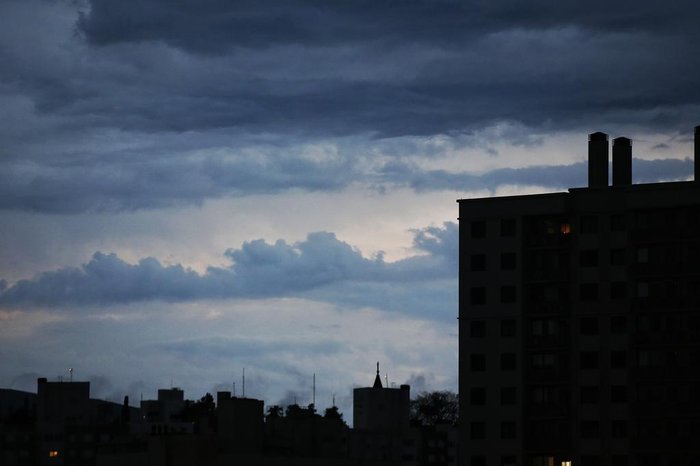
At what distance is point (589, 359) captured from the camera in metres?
155

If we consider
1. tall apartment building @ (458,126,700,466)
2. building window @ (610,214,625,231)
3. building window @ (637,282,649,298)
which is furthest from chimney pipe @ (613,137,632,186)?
building window @ (637,282,649,298)

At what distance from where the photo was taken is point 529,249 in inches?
6280

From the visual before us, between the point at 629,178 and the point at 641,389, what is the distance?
24.9 metres

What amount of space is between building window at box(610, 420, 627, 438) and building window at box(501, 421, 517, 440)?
424 inches

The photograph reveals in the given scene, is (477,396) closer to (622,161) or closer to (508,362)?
(508,362)

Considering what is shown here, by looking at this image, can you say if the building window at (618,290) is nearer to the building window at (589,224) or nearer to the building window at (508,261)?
the building window at (589,224)

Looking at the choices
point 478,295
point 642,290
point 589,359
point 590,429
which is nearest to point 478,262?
point 478,295

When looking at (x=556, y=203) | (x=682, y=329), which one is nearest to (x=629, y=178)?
(x=556, y=203)

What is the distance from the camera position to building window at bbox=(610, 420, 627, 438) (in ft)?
497

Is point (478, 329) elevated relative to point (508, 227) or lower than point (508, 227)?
lower

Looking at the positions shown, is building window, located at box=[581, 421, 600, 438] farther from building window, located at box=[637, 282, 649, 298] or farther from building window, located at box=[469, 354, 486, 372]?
building window, located at box=[637, 282, 649, 298]

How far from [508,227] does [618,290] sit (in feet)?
46.1

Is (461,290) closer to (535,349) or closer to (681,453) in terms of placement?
(535,349)

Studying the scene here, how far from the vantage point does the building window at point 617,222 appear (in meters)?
156
